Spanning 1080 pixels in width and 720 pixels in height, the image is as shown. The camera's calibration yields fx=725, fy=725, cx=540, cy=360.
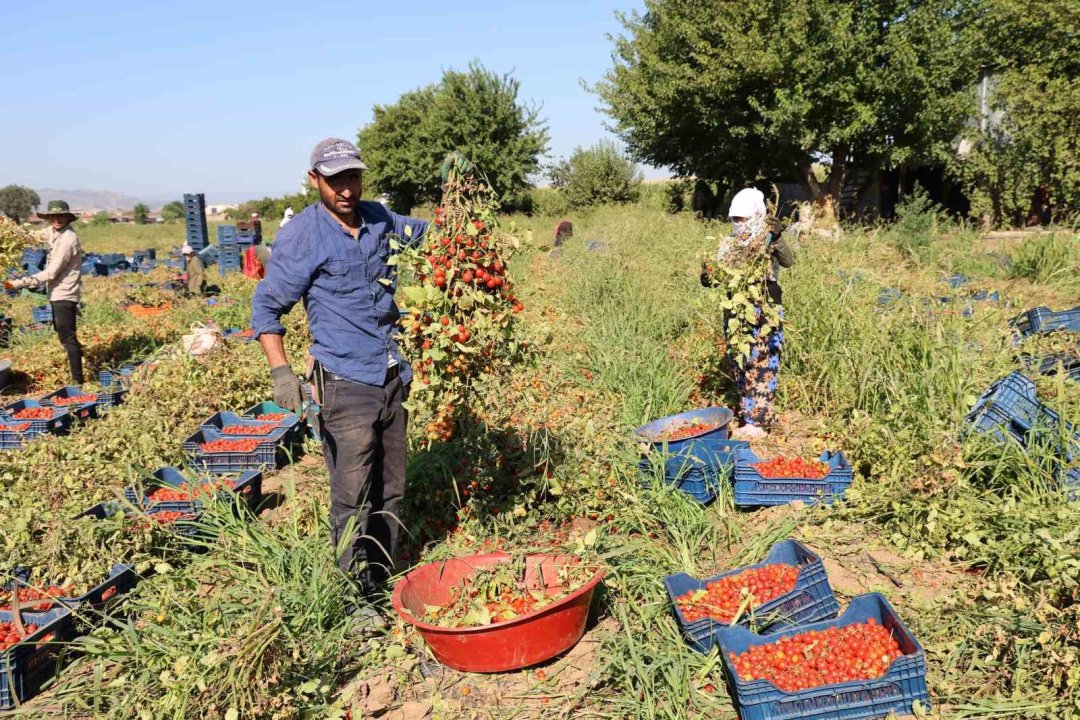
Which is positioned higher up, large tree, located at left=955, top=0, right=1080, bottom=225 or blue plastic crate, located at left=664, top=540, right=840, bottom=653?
large tree, located at left=955, top=0, right=1080, bottom=225

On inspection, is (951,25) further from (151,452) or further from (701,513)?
(151,452)

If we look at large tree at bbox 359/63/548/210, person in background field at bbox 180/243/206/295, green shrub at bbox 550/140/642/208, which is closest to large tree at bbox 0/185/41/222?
large tree at bbox 359/63/548/210

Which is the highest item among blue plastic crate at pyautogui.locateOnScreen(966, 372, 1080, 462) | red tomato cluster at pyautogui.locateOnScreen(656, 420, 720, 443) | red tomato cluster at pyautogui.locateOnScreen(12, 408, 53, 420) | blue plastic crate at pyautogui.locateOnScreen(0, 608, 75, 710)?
blue plastic crate at pyautogui.locateOnScreen(966, 372, 1080, 462)

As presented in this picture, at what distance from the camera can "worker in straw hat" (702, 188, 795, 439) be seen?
4957mm

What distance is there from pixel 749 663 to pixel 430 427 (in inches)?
81.4

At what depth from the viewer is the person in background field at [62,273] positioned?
25.5ft

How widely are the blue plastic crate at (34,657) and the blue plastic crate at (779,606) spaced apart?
8.57 feet

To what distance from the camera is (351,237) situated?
11.2ft

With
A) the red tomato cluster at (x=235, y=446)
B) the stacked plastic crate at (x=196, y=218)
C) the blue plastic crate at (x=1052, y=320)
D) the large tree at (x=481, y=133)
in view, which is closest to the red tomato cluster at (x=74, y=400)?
the red tomato cluster at (x=235, y=446)

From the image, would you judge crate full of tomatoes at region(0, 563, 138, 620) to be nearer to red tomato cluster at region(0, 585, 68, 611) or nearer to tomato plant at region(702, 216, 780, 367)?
red tomato cluster at region(0, 585, 68, 611)

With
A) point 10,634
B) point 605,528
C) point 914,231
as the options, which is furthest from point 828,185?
point 10,634

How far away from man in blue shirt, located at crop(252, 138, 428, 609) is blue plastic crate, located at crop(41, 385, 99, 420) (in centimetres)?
466

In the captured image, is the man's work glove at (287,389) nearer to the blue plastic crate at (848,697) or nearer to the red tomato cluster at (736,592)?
the red tomato cluster at (736,592)

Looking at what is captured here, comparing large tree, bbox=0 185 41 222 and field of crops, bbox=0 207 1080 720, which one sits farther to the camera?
large tree, bbox=0 185 41 222
